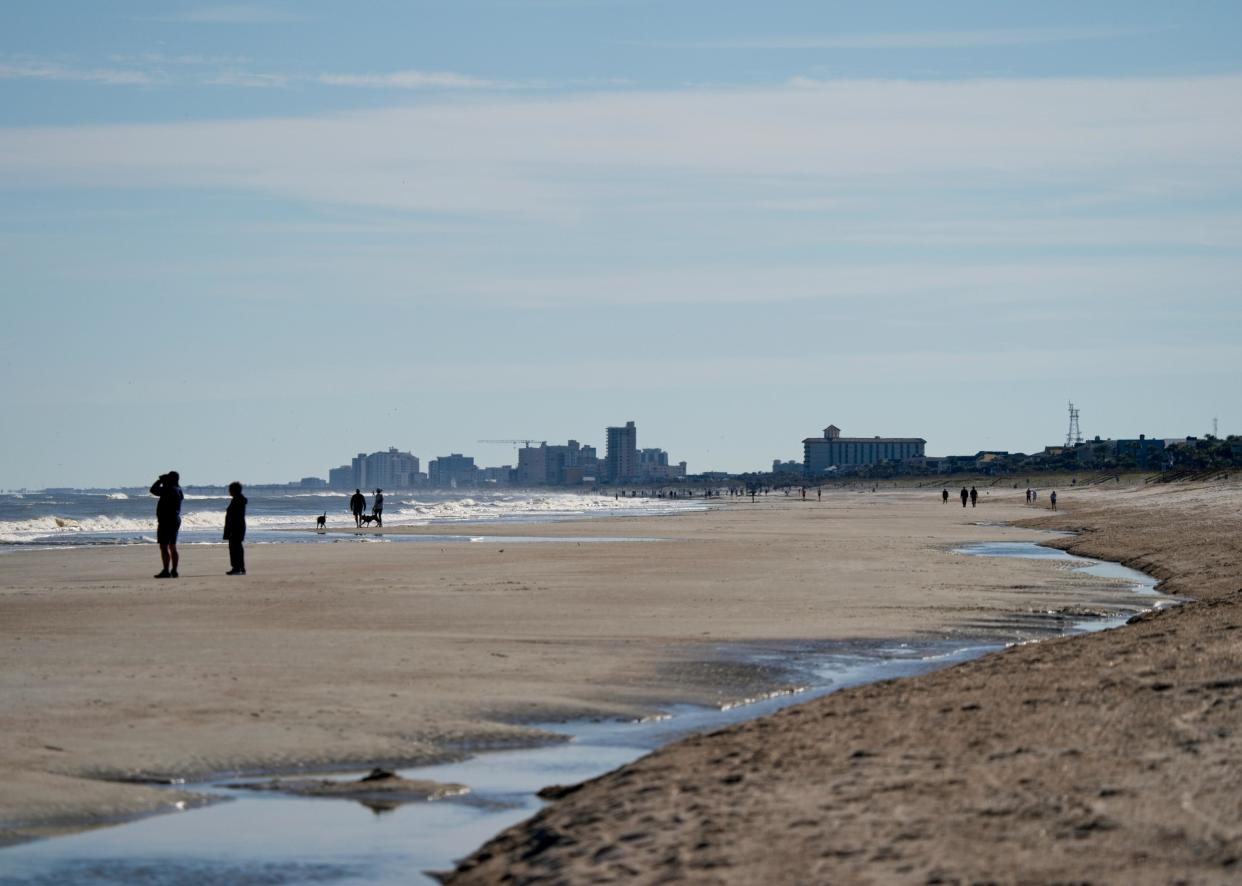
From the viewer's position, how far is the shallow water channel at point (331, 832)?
7.34 meters

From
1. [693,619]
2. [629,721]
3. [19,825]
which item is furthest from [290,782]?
[693,619]

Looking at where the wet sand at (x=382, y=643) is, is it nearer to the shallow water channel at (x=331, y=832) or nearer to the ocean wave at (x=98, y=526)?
the shallow water channel at (x=331, y=832)

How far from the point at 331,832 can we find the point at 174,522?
18946mm

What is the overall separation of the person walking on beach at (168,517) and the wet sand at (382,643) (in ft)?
1.96

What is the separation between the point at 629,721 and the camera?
11625 mm

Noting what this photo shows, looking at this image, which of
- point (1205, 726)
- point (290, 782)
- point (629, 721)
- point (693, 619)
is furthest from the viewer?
point (693, 619)

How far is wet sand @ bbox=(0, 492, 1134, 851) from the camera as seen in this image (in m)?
9.95

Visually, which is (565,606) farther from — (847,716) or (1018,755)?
(1018,755)

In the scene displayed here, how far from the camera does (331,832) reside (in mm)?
8156

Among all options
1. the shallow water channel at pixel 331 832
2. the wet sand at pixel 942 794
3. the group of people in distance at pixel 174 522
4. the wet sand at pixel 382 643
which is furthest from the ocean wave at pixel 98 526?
the wet sand at pixel 942 794

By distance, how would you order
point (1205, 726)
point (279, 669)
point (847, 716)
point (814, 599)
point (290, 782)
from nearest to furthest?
point (1205, 726), point (290, 782), point (847, 716), point (279, 669), point (814, 599)

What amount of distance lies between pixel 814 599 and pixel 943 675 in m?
9.85

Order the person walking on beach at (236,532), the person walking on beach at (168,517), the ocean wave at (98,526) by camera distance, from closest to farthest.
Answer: the person walking on beach at (168,517), the person walking on beach at (236,532), the ocean wave at (98,526)

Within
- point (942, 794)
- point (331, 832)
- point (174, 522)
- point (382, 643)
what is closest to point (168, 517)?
point (174, 522)
